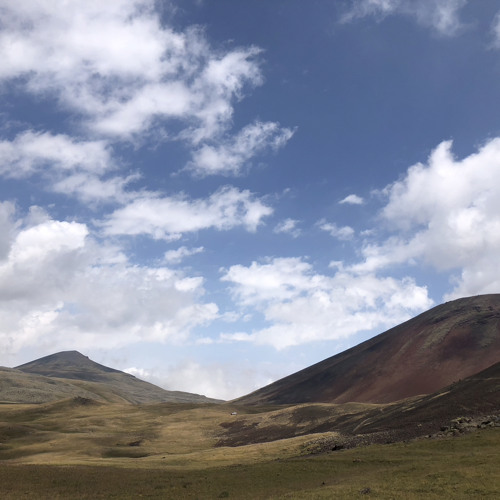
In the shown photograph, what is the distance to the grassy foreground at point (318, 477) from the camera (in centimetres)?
3472

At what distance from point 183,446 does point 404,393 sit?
377ft

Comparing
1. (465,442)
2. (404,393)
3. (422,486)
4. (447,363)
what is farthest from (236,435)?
(447,363)

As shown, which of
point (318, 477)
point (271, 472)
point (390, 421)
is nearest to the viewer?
point (318, 477)

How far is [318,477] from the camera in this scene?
1817 inches

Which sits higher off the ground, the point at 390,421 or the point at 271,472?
the point at 271,472

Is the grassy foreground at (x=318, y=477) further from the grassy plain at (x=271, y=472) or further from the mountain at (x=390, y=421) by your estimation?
the mountain at (x=390, y=421)

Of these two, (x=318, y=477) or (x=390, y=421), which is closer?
(x=318, y=477)

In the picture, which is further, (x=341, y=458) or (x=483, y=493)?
(x=341, y=458)

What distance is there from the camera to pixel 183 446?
10125 centimetres

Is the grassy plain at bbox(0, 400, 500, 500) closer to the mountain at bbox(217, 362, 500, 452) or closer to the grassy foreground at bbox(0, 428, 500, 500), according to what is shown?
the grassy foreground at bbox(0, 428, 500, 500)

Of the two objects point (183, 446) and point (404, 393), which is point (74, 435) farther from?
point (404, 393)

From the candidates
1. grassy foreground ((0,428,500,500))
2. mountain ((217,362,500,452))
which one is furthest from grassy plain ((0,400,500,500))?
mountain ((217,362,500,452))

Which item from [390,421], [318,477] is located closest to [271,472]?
[318,477]

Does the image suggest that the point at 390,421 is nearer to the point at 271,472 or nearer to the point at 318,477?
the point at 271,472
